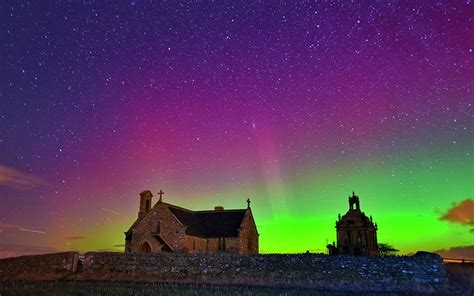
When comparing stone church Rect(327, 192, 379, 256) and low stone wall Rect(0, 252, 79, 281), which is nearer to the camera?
low stone wall Rect(0, 252, 79, 281)

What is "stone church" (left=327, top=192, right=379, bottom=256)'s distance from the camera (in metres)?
51.9

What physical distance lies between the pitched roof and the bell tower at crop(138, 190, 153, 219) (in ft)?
16.7

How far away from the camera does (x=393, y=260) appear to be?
2639 cm

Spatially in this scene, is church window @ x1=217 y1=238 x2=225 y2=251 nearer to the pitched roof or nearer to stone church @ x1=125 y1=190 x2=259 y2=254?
stone church @ x1=125 y1=190 x2=259 y2=254

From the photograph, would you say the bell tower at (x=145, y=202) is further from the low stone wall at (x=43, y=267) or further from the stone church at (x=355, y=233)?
the stone church at (x=355, y=233)

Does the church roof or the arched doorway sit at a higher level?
the church roof

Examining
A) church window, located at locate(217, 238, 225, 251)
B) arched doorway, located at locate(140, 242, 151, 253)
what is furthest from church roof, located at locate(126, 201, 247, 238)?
arched doorway, located at locate(140, 242, 151, 253)

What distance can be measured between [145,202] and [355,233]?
1166 inches

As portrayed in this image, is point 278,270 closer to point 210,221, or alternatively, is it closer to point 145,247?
point 145,247

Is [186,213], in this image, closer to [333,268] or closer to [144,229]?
[144,229]

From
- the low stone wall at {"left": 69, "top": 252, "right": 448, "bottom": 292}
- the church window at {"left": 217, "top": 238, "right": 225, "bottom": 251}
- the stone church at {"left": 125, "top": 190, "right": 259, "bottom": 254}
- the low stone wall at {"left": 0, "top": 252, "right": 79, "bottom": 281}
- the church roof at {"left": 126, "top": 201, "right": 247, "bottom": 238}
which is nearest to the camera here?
the low stone wall at {"left": 69, "top": 252, "right": 448, "bottom": 292}

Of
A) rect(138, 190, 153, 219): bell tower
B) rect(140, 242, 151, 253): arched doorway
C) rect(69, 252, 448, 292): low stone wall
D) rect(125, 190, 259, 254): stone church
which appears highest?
rect(138, 190, 153, 219): bell tower

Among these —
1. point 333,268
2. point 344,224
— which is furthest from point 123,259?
point 344,224

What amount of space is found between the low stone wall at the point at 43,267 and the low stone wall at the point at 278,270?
1.49 meters
